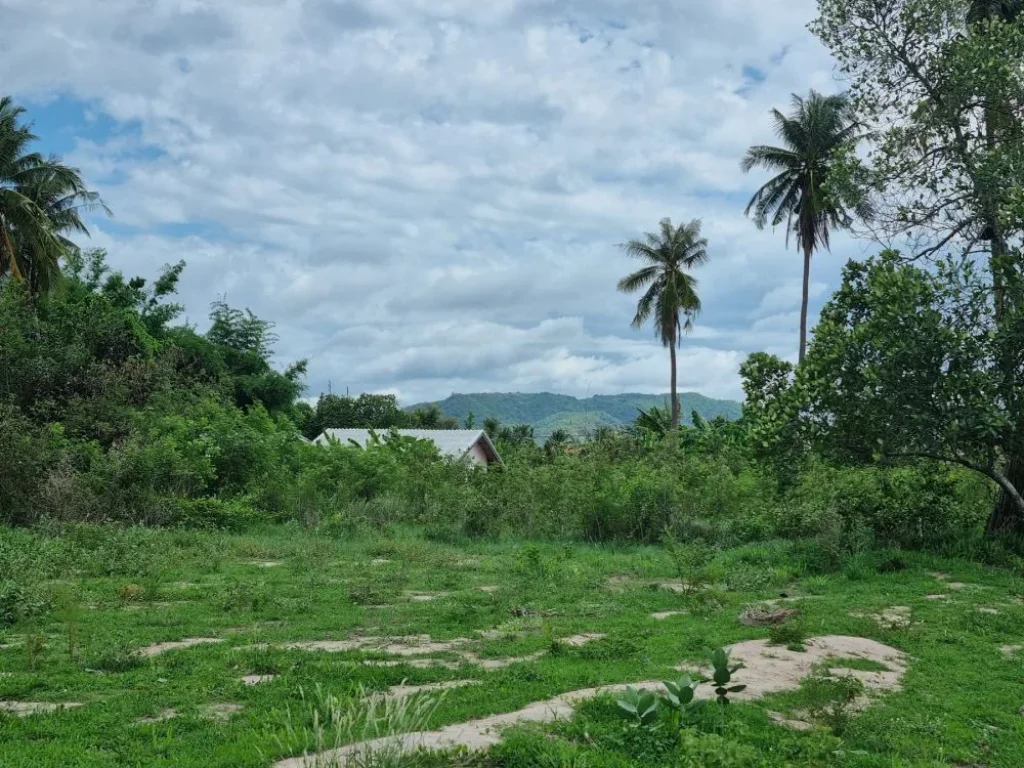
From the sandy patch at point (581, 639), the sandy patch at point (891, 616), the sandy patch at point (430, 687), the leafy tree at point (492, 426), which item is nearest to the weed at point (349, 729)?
the sandy patch at point (430, 687)

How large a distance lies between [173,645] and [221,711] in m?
2.49

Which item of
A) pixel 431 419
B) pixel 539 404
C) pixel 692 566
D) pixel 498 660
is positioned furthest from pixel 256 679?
pixel 539 404

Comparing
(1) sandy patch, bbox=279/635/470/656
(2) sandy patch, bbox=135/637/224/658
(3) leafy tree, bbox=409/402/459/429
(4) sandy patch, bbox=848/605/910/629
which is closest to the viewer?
(2) sandy patch, bbox=135/637/224/658

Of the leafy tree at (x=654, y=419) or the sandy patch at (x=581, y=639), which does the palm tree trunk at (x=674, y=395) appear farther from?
the sandy patch at (x=581, y=639)

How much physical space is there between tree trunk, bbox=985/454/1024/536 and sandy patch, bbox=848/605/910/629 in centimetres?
426

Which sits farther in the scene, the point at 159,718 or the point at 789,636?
the point at 789,636

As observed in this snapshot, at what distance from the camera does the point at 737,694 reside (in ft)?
19.7

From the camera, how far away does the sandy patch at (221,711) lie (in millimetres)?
5457

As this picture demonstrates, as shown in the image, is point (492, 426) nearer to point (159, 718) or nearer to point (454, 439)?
point (454, 439)

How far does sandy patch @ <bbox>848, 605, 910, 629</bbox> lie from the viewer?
8.67 m

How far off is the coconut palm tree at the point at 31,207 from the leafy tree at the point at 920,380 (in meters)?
23.4

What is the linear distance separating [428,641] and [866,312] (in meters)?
8.18

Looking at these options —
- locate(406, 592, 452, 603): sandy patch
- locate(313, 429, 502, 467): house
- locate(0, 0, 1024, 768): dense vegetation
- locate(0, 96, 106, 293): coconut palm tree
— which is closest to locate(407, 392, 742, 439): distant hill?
locate(313, 429, 502, 467): house

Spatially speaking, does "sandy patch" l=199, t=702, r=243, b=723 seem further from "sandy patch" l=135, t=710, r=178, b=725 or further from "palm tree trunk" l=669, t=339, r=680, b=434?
"palm tree trunk" l=669, t=339, r=680, b=434
